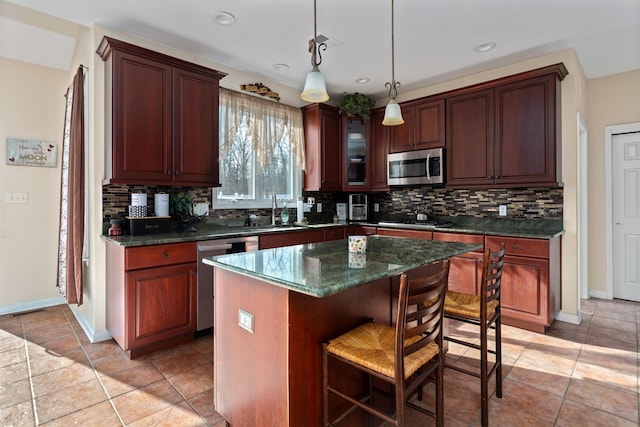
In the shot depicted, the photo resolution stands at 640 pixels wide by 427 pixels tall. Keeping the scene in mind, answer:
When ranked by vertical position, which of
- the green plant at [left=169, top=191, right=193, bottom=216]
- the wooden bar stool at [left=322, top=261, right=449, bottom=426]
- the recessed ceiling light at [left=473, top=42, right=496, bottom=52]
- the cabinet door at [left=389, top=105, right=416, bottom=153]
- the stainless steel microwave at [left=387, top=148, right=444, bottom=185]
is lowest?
the wooden bar stool at [left=322, top=261, right=449, bottom=426]

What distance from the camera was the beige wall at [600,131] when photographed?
12.5 ft

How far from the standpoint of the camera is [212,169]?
3248 mm

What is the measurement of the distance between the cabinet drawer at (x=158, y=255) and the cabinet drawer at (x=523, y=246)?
274 centimetres

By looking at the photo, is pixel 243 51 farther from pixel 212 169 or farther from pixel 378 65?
pixel 378 65

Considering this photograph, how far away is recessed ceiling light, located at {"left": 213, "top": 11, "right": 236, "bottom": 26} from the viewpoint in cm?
264

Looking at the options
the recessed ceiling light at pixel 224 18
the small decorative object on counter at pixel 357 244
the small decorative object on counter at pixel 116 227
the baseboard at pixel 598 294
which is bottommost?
the baseboard at pixel 598 294

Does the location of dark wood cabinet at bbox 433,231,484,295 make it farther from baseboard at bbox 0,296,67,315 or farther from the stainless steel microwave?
baseboard at bbox 0,296,67,315

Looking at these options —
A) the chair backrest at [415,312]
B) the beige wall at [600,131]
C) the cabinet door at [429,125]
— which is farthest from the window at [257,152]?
the beige wall at [600,131]

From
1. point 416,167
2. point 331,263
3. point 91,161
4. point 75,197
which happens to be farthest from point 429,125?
point 75,197

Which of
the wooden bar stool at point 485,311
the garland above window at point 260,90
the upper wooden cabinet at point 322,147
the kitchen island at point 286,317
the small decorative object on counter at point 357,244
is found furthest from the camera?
the upper wooden cabinet at point 322,147

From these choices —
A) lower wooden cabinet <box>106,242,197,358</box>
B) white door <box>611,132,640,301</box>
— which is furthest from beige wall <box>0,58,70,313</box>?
white door <box>611,132,640,301</box>

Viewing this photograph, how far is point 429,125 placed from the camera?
4.04 m

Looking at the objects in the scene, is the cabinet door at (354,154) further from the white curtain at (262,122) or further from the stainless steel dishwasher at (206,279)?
the stainless steel dishwasher at (206,279)

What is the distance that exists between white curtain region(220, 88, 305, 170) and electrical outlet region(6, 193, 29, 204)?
2101 millimetres
